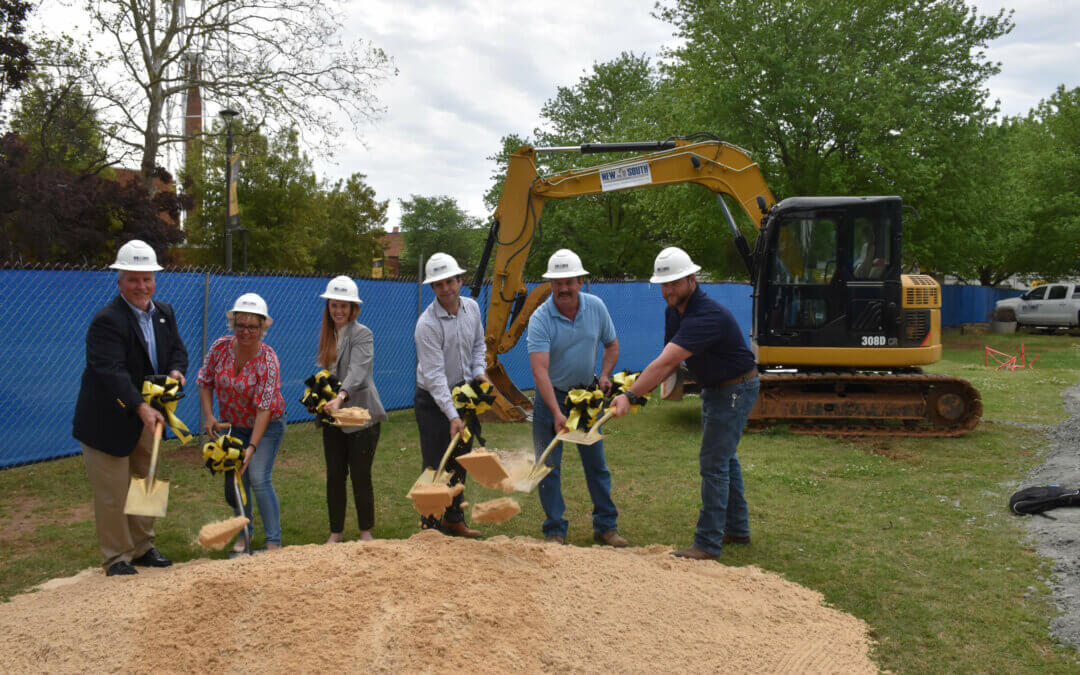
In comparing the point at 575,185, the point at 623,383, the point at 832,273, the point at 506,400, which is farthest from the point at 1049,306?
the point at 623,383

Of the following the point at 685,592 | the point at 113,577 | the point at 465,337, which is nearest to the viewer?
the point at 685,592

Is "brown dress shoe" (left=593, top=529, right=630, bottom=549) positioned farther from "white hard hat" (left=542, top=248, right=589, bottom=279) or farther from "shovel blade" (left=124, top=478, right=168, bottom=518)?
"shovel blade" (left=124, top=478, right=168, bottom=518)

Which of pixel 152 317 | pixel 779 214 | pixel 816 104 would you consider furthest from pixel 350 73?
pixel 152 317

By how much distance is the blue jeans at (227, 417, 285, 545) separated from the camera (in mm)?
4824

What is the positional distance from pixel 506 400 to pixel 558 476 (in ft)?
18.1

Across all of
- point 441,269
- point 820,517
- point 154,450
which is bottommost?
point 820,517

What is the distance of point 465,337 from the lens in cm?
527

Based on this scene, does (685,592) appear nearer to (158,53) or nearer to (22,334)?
(22,334)

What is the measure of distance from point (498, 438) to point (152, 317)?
5.51 m

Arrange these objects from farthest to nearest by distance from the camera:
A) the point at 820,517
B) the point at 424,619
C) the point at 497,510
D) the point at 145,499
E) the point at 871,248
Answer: the point at 871,248, the point at 820,517, the point at 497,510, the point at 145,499, the point at 424,619

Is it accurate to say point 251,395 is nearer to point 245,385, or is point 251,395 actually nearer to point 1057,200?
point 245,385

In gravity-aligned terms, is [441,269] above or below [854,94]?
below

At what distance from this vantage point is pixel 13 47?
13.5 metres

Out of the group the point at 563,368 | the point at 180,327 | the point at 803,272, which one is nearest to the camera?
the point at 563,368
